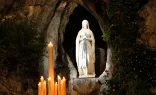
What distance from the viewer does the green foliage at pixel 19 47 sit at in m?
8.91

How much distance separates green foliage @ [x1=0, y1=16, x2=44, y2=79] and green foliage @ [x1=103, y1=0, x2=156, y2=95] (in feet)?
7.46

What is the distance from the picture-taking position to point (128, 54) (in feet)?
25.4

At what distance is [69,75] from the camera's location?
10.2 metres

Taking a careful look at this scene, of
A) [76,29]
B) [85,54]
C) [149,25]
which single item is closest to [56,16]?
[85,54]

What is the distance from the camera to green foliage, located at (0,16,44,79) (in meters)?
8.91

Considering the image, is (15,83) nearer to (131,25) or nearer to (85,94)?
(85,94)

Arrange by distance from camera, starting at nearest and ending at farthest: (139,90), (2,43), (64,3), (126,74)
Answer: (139,90)
(126,74)
(2,43)
(64,3)

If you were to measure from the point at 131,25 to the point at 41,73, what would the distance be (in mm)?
3497

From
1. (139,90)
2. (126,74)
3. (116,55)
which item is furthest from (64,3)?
(139,90)

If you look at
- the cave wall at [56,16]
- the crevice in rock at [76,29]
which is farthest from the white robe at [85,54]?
the crevice in rock at [76,29]

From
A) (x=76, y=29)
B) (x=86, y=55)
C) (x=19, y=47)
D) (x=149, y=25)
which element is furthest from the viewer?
(x=76, y=29)

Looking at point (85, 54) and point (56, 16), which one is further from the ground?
point (56, 16)

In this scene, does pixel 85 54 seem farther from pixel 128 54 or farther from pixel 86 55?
pixel 128 54

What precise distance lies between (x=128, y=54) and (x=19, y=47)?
3.28m
